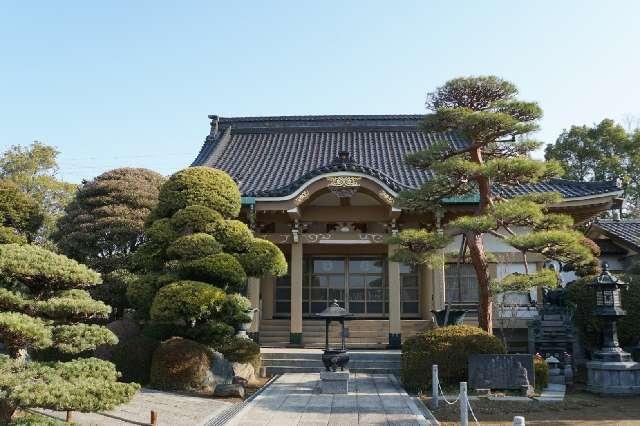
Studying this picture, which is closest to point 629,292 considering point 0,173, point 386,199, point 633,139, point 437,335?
A: point 437,335

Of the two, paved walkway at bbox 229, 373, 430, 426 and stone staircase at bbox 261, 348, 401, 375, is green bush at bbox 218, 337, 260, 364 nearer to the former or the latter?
stone staircase at bbox 261, 348, 401, 375

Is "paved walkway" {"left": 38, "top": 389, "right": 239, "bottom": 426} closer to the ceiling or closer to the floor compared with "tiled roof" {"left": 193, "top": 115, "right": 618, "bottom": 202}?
closer to the floor

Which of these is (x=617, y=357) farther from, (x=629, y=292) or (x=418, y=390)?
(x=418, y=390)

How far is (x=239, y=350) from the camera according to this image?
43.8 ft

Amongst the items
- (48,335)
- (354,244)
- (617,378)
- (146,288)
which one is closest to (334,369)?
(146,288)

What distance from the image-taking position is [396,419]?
347 inches

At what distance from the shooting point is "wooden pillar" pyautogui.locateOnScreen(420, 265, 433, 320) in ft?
57.3

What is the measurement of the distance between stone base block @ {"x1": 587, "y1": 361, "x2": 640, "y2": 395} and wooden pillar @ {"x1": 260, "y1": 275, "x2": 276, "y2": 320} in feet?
33.7

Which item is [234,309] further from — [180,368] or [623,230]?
[623,230]

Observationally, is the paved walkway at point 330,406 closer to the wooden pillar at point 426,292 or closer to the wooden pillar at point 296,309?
the wooden pillar at point 296,309

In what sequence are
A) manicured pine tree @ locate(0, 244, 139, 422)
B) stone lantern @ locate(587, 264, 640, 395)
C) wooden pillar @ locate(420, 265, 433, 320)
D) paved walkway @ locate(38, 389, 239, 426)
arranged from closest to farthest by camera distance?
manicured pine tree @ locate(0, 244, 139, 422)
paved walkway @ locate(38, 389, 239, 426)
stone lantern @ locate(587, 264, 640, 395)
wooden pillar @ locate(420, 265, 433, 320)

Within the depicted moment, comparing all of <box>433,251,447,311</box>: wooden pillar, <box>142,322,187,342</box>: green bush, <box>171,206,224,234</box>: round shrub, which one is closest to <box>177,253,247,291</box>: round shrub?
<box>171,206,224,234</box>: round shrub

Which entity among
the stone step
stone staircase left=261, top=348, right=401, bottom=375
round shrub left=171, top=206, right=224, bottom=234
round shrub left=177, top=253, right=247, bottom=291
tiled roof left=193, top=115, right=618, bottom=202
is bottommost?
the stone step

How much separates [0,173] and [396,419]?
27.3m
